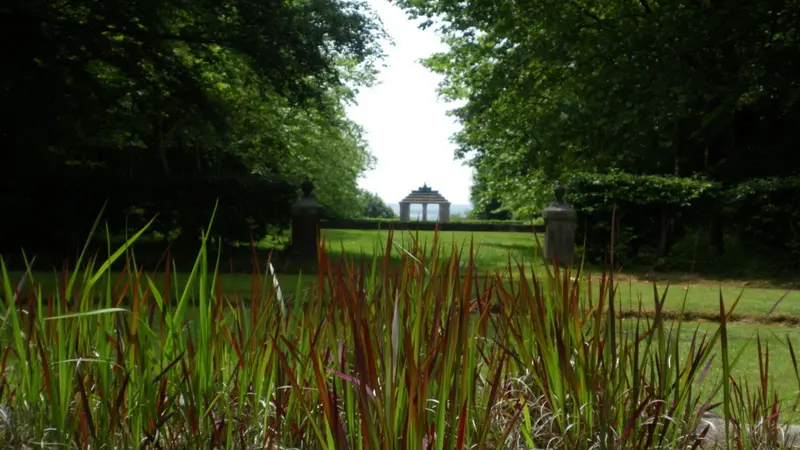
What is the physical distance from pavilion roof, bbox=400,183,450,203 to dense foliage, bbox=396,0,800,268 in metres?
39.4

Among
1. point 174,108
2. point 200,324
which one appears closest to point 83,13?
point 174,108

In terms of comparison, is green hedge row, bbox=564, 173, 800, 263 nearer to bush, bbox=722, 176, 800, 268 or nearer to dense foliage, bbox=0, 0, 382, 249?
bush, bbox=722, 176, 800, 268

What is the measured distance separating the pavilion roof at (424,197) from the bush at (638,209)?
142ft

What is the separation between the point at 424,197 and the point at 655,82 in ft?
146

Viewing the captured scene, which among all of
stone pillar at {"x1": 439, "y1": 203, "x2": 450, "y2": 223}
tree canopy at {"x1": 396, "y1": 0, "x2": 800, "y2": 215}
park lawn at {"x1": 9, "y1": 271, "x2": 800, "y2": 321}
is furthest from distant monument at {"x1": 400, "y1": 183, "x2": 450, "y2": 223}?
park lawn at {"x1": 9, "y1": 271, "x2": 800, "y2": 321}

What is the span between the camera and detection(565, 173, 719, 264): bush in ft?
48.9

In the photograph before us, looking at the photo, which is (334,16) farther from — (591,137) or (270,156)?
(270,156)

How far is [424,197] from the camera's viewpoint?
6066 centimetres

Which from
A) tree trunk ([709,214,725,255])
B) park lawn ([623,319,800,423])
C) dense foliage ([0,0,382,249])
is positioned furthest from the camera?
tree trunk ([709,214,725,255])

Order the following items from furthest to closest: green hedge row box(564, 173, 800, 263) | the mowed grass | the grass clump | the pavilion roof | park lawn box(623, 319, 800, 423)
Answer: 1. the pavilion roof
2. green hedge row box(564, 173, 800, 263)
3. the mowed grass
4. park lawn box(623, 319, 800, 423)
5. the grass clump

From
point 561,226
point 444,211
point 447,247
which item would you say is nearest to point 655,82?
point 561,226

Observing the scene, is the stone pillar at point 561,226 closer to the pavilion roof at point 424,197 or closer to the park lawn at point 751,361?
the park lawn at point 751,361

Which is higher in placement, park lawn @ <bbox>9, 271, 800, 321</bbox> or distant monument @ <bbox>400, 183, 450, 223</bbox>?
distant monument @ <bbox>400, 183, 450, 223</bbox>

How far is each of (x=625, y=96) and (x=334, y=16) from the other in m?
6.76
